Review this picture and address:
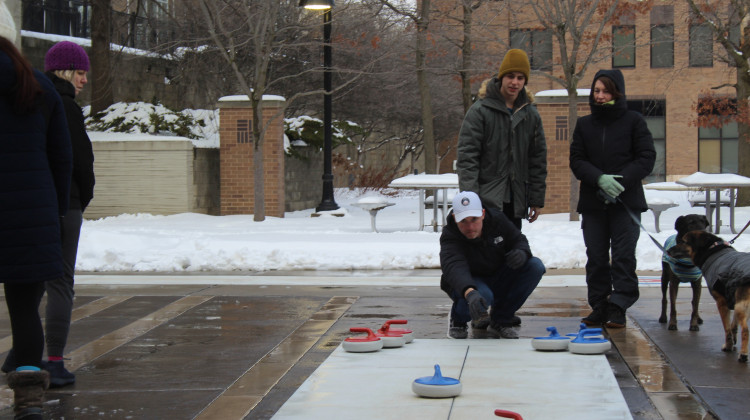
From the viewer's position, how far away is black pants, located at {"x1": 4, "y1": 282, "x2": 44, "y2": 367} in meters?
4.28

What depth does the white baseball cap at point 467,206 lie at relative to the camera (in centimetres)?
610

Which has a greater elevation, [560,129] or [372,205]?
[560,129]

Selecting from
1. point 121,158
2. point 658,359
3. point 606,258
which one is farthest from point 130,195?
point 658,359

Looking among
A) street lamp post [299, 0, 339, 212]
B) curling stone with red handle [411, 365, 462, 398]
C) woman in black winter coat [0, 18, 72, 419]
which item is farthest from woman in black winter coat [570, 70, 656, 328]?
street lamp post [299, 0, 339, 212]

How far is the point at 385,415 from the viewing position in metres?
4.40

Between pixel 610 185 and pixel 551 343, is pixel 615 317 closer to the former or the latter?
pixel 610 185

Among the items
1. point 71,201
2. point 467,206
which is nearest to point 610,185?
point 467,206

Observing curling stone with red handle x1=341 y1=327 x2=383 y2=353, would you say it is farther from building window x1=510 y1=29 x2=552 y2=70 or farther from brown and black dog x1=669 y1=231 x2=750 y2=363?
building window x1=510 y1=29 x2=552 y2=70

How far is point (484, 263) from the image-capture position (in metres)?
6.48

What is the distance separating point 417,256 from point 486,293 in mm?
5002

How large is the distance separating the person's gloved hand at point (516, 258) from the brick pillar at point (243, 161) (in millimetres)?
13453

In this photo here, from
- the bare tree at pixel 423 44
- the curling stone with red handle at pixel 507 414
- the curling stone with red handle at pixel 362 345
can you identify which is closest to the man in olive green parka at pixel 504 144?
the curling stone with red handle at pixel 362 345

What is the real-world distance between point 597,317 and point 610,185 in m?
1.00

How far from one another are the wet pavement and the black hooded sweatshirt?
100 cm
